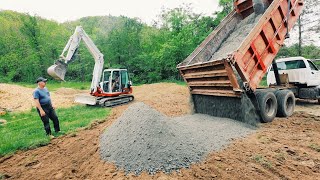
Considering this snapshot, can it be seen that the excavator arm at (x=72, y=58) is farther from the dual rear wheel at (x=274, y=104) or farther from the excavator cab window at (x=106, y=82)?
the dual rear wheel at (x=274, y=104)

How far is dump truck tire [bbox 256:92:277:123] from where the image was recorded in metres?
6.18

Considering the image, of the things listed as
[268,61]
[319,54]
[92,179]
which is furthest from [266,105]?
[319,54]

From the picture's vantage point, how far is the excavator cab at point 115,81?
38.6ft

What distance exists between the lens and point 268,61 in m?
6.59

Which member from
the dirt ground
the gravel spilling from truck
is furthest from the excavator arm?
the gravel spilling from truck

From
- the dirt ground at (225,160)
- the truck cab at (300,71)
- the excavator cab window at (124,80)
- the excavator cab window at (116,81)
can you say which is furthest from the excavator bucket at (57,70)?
the truck cab at (300,71)

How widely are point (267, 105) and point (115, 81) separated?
741 centimetres

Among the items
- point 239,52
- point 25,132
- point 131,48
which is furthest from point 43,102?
point 131,48

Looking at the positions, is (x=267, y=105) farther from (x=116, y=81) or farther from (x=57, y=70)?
(x=57, y=70)

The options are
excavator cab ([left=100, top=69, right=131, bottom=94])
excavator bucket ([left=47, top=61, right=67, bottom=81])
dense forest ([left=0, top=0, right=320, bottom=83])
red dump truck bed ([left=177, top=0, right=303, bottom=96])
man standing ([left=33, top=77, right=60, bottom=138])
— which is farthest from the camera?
dense forest ([left=0, top=0, right=320, bottom=83])

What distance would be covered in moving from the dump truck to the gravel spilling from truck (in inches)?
28.7

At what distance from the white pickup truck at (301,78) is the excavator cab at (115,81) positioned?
6.72 m

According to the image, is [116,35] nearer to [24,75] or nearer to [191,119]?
[24,75]

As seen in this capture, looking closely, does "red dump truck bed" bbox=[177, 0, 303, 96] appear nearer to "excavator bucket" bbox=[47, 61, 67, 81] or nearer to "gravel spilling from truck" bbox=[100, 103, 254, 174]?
"gravel spilling from truck" bbox=[100, 103, 254, 174]
